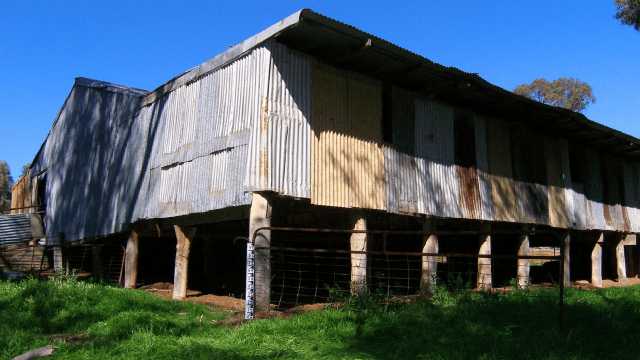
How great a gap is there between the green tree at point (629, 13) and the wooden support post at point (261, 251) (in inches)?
527

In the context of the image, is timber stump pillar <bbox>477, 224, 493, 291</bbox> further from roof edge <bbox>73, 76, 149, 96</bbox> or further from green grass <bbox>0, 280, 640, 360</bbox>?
roof edge <bbox>73, 76, 149, 96</bbox>

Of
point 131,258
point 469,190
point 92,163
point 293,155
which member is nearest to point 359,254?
point 293,155

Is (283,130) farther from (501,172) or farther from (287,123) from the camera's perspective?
(501,172)

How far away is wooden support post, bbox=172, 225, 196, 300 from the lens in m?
12.8

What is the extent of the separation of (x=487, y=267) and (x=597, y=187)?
22.8 feet

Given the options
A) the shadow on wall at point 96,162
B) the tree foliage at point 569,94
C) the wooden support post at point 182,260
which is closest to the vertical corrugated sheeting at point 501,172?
the wooden support post at point 182,260

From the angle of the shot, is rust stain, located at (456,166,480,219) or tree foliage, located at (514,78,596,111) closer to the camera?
rust stain, located at (456,166,480,219)

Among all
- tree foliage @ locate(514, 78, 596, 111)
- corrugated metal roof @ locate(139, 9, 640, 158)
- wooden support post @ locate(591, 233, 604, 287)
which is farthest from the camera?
tree foliage @ locate(514, 78, 596, 111)

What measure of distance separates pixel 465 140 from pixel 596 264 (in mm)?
→ 7141

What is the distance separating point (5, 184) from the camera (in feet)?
162

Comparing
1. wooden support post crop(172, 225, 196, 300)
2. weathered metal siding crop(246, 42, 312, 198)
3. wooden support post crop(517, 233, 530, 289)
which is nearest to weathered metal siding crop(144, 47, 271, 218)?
weathered metal siding crop(246, 42, 312, 198)

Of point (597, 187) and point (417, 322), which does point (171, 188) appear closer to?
point (417, 322)

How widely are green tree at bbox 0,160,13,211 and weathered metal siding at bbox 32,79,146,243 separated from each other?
101 ft

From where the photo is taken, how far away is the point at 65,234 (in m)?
17.6
